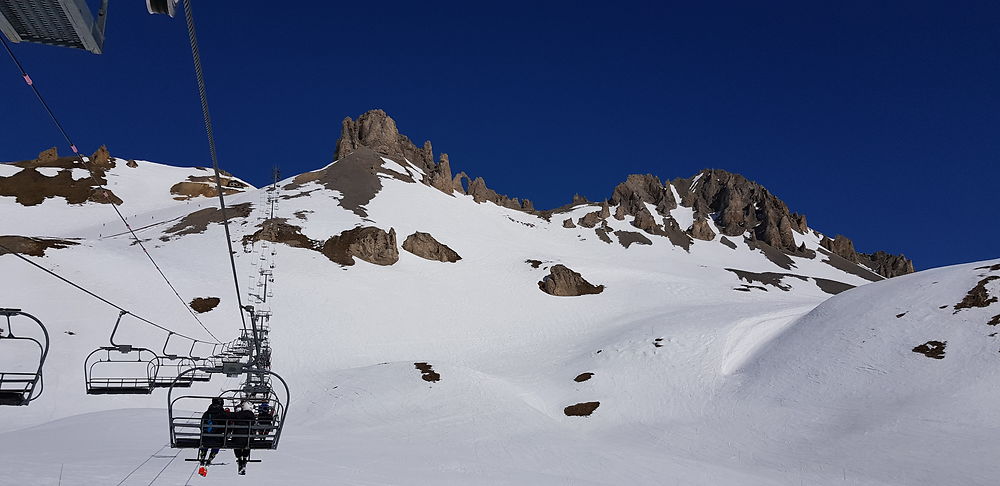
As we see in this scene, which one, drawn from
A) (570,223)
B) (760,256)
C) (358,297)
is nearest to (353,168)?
(570,223)

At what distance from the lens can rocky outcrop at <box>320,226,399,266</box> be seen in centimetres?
9481

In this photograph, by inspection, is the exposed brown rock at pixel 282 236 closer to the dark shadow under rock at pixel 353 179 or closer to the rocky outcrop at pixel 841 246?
the dark shadow under rock at pixel 353 179

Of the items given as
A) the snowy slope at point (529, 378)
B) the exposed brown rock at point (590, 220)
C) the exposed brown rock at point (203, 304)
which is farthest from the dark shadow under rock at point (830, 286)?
the exposed brown rock at point (203, 304)

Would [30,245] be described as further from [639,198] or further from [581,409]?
[639,198]

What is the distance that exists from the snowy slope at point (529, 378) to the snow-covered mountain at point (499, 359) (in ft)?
0.78

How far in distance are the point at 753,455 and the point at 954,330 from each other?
851 inches

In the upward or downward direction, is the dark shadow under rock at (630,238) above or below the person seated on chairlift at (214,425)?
above

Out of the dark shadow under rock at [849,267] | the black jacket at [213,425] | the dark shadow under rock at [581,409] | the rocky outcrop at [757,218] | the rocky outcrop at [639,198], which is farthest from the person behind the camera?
the rocky outcrop at [639,198]

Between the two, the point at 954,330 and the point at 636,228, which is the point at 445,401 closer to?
the point at 954,330

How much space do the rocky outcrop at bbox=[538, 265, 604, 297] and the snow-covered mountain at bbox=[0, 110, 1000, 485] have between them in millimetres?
388

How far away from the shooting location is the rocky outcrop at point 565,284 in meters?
95.8

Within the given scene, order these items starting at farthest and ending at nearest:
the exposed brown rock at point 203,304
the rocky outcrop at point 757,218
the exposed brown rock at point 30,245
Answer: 1. the rocky outcrop at point 757,218
2. the exposed brown rock at point 30,245
3. the exposed brown rock at point 203,304

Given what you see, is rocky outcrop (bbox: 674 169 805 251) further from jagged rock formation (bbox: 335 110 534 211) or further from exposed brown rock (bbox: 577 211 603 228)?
jagged rock formation (bbox: 335 110 534 211)

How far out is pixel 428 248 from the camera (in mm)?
104562
